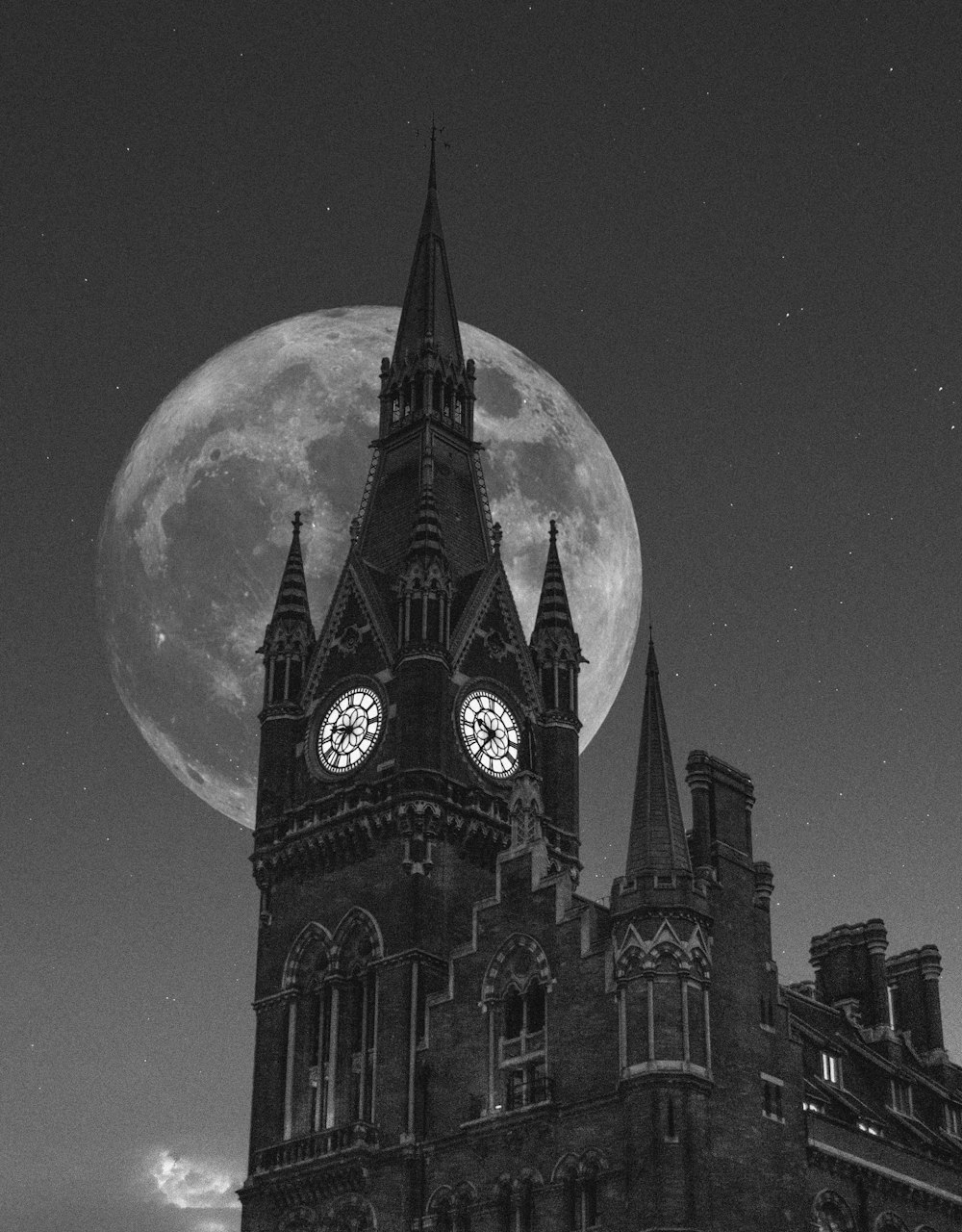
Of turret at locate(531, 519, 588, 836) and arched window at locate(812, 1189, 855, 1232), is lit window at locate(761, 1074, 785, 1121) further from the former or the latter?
turret at locate(531, 519, 588, 836)

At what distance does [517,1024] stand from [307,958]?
12114 millimetres

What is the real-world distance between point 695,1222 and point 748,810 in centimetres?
1768

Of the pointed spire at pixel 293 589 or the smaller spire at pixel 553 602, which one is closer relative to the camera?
the pointed spire at pixel 293 589

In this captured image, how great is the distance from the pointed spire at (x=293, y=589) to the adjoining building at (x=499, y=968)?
13 cm

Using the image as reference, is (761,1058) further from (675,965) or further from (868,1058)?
(868,1058)

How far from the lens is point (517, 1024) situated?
75.2 metres

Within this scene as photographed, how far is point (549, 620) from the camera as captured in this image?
9400cm

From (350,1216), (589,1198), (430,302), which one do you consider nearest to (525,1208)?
(589,1198)

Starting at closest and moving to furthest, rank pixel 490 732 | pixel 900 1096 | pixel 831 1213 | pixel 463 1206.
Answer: pixel 463 1206 → pixel 831 1213 → pixel 900 1096 → pixel 490 732

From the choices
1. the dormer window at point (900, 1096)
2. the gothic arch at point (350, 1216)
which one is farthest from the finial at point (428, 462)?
the dormer window at point (900, 1096)

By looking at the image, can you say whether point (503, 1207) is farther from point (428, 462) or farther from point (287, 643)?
point (428, 462)

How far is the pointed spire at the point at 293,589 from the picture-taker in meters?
93.4

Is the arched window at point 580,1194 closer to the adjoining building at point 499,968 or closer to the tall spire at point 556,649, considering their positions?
the adjoining building at point 499,968

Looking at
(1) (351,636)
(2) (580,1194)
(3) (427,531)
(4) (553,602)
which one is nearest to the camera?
(2) (580,1194)
